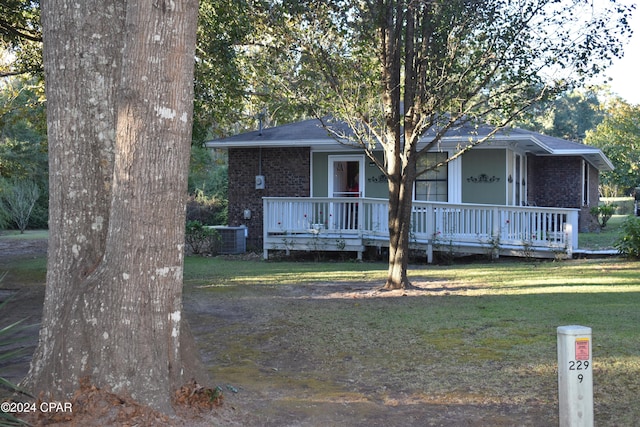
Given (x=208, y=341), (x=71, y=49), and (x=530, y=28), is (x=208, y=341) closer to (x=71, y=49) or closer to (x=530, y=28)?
(x=71, y=49)

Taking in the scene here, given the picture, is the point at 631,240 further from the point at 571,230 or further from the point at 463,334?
the point at 463,334

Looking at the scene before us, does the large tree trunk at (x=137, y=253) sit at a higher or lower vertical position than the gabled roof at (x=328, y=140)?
lower

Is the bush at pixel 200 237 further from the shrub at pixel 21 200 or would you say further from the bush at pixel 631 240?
the shrub at pixel 21 200

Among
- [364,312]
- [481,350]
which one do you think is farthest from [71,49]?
[364,312]

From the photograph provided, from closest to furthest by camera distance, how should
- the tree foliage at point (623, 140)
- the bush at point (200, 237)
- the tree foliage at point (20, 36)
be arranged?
the tree foliage at point (20, 36) < the bush at point (200, 237) < the tree foliage at point (623, 140)

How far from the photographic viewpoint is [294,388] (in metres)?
5.82

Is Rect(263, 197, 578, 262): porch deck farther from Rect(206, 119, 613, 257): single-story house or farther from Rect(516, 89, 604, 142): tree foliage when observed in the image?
Rect(516, 89, 604, 142): tree foliage

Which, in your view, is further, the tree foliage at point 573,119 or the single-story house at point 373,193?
the tree foliage at point 573,119

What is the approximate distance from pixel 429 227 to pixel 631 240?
452cm

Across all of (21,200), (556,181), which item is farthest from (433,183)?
(21,200)

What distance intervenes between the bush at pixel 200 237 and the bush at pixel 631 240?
417 inches

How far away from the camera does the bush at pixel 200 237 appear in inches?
752

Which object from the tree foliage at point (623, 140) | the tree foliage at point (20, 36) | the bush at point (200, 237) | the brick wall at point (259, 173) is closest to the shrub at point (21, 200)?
the brick wall at point (259, 173)

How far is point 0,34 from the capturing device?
13.3 m
